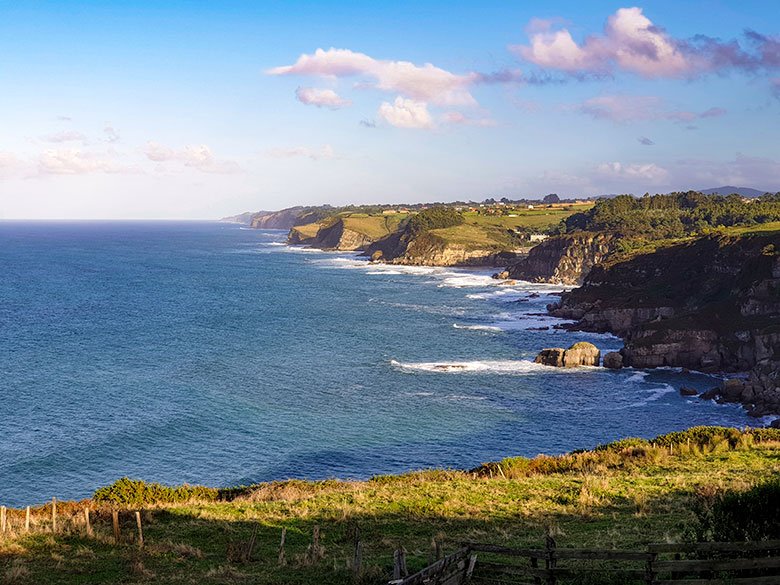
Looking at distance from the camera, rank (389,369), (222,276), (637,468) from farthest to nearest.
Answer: (222,276) → (389,369) → (637,468)

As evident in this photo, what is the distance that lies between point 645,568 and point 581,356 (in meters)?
77.9

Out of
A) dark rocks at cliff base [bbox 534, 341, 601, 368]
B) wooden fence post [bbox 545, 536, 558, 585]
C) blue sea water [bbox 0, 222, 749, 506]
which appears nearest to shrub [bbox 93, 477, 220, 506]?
blue sea water [bbox 0, 222, 749, 506]

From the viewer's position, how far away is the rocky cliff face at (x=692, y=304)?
3595 inches

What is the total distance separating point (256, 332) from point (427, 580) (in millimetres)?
98118

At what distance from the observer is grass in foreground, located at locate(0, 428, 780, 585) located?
70.2 ft

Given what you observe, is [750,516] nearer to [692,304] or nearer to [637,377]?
[637,377]

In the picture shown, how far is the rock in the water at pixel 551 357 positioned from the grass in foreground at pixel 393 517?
50.0m

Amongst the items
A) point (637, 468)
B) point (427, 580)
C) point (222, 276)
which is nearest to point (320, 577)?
point (427, 580)

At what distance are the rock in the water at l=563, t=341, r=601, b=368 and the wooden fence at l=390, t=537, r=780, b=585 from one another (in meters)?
74.2

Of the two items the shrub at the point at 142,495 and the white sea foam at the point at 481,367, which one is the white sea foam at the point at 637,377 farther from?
the shrub at the point at 142,495

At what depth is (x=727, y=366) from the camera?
89500 mm

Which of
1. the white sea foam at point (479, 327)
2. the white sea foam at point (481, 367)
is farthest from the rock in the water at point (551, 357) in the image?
the white sea foam at point (479, 327)

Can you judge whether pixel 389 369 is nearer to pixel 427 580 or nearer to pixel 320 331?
pixel 320 331

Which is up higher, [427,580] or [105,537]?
[427,580]
